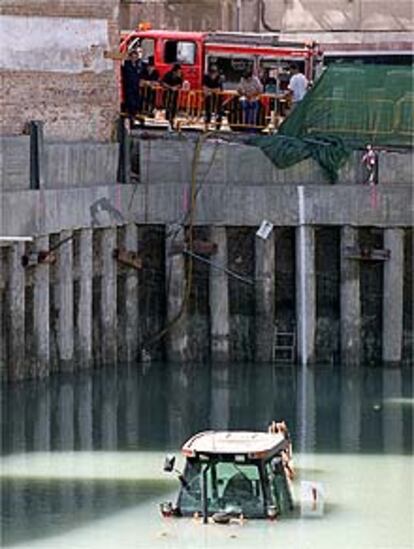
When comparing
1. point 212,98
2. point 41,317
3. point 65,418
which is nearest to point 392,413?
point 65,418

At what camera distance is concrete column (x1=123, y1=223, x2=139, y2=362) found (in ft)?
167

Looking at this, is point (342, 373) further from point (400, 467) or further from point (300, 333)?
point (400, 467)

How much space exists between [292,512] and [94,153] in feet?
47.2

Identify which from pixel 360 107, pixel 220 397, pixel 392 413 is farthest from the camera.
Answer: pixel 360 107

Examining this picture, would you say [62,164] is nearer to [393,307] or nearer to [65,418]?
[65,418]

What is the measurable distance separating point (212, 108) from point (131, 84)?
162cm

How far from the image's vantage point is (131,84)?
54875 mm

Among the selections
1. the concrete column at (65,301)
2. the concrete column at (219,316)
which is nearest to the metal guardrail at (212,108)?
the concrete column at (219,316)

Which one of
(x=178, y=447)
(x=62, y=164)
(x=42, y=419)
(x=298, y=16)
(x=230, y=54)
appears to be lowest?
(x=178, y=447)

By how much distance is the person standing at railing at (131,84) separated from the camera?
2154 inches

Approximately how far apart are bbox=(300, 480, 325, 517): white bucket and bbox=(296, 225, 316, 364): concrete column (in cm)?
1206

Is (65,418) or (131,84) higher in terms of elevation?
(131,84)

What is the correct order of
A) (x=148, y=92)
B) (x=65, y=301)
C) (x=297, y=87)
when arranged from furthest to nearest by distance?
1. (x=297, y=87)
2. (x=148, y=92)
3. (x=65, y=301)

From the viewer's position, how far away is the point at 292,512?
3712cm
